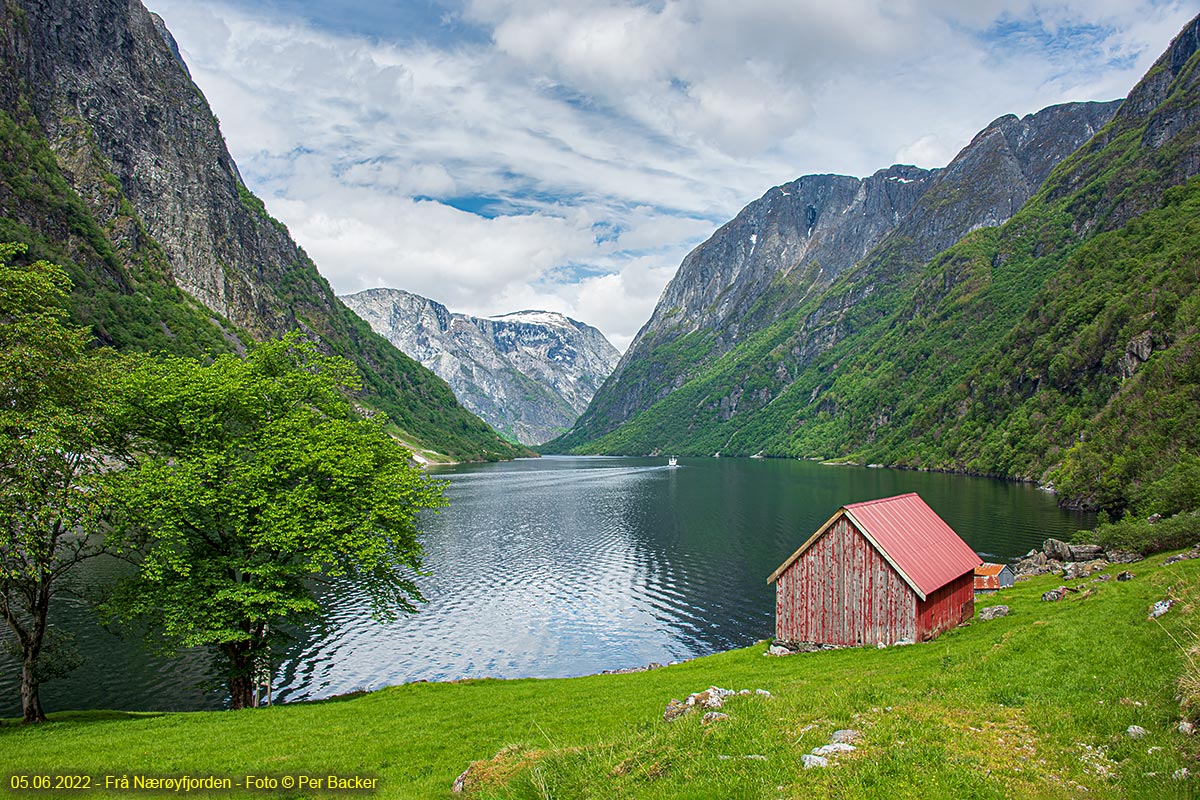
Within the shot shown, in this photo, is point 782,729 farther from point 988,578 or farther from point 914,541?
point 988,578

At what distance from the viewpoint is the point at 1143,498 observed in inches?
2891

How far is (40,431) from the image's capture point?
25.8 meters

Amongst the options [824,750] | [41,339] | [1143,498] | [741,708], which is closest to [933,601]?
[741,708]

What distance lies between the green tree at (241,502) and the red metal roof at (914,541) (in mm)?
26911

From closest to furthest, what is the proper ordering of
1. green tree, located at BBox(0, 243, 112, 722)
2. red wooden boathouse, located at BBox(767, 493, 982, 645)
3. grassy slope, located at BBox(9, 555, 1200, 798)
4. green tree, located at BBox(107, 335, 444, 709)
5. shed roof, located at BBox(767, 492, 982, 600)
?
1. grassy slope, located at BBox(9, 555, 1200, 798)
2. green tree, located at BBox(0, 243, 112, 722)
3. green tree, located at BBox(107, 335, 444, 709)
4. red wooden boathouse, located at BBox(767, 493, 982, 645)
5. shed roof, located at BBox(767, 492, 982, 600)

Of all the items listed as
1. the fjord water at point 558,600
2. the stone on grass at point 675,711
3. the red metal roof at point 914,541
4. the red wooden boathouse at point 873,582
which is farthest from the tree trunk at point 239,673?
the red metal roof at point 914,541

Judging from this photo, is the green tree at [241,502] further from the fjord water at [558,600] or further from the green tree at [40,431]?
the fjord water at [558,600]

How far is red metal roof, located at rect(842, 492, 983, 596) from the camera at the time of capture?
121 ft

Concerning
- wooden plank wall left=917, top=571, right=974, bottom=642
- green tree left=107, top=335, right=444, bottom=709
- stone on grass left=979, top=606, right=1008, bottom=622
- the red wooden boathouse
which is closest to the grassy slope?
wooden plank wall left=917, top=571, right=974, bottom=642

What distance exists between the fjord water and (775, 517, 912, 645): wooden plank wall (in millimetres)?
11512

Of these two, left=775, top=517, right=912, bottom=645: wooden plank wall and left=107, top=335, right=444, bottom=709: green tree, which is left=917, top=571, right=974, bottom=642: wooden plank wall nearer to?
left=775, top=517, right=912, bottom=645: wooden plank wall

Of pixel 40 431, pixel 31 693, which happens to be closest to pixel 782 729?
pixel 40 431

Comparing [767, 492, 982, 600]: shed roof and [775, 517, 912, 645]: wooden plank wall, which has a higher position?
[767, 492, 982, 600]: shed roof

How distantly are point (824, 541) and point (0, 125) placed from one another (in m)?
207
